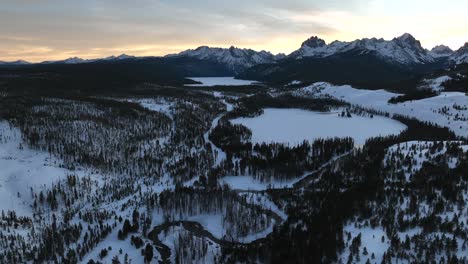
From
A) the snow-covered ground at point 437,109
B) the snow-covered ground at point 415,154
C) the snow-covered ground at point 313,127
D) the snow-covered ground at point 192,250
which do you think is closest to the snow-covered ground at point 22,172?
the snow-covered ground at point 192,250

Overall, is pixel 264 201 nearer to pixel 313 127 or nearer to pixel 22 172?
pixel 22 172

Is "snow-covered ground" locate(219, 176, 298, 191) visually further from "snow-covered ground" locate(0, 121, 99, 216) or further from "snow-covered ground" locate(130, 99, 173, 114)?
"snow-covered ground" locate(130, 99, 173, 114)

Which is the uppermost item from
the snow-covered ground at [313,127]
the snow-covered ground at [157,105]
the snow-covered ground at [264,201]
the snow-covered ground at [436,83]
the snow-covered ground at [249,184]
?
the snow-covered ground at [436,83]

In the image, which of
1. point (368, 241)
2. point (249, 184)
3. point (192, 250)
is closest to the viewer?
point (368, 241)

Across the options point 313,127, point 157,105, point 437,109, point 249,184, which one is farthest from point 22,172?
point 437,109

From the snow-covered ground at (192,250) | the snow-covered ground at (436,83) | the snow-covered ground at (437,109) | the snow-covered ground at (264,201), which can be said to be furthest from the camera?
the snow-covered ground at (436,83)

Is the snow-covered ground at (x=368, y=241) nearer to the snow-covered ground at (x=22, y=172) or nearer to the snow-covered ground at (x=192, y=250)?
the snow-covered ground at (x=192, y=250)

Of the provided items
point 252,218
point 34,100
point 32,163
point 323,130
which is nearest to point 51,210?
point 32,163

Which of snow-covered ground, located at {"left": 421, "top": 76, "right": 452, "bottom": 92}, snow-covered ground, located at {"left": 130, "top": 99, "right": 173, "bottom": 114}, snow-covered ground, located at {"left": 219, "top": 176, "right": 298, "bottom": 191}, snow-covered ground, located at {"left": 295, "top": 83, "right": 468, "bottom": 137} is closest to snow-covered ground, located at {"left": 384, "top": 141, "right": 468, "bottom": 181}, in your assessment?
snow-covered ground, located at {"left": 219, "top": 176, "right": 298, "bottom": 191}
